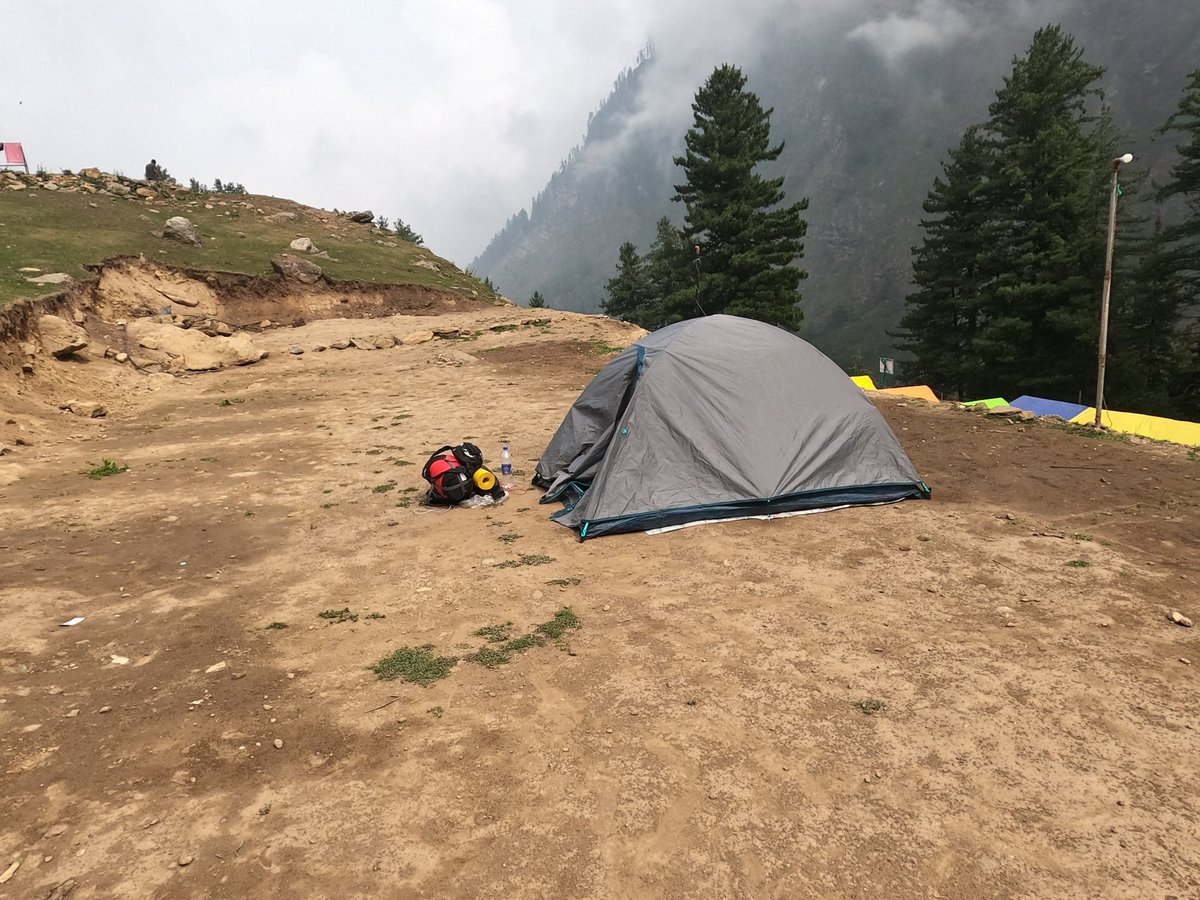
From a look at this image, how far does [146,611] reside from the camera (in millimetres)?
5855

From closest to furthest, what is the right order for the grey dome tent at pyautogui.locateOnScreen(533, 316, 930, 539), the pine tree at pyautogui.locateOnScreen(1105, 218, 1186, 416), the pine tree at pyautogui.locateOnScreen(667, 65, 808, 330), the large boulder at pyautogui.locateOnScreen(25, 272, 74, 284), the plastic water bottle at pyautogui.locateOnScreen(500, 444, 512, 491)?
1. the grey dome tent at pyautogui.locateOnScreen(533, 316, 930, 539)
2. the plastic water bottle at pyautogui.locateOnScreen(500, 444, 512, 491)
3. the large boulder at pyautogui.locateOnScreen(25, 272, 74, 284)
4. the pine tree at pyautogui.locateOnScreen(1105, 218, 1186, 416)
5. the pine tree at pyautogui.locateOnScreen(667, 65, 808, 330)

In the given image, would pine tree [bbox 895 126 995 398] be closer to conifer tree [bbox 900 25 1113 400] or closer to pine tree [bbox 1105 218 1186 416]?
conifer tree [bbox 900 25 1113 400]

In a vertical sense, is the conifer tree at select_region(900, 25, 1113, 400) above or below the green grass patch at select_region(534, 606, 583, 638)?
above

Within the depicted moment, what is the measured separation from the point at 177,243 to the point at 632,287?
38699 millimetres

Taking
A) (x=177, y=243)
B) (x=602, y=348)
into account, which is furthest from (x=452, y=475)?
(x=177, y=243)

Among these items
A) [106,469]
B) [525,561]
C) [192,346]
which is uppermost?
[192,346]

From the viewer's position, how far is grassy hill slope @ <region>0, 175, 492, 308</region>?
21500mm

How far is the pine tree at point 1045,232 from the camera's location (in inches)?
1107

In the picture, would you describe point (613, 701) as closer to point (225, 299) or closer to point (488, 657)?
point (488, 657)

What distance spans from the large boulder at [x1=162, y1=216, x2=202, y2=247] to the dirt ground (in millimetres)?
22329

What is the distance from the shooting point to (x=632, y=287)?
58.4 meters

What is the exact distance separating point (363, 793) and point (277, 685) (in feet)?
5.03


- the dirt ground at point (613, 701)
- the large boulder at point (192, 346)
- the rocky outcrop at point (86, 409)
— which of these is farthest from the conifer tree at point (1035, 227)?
the rocky outcrop at point (86, 409)

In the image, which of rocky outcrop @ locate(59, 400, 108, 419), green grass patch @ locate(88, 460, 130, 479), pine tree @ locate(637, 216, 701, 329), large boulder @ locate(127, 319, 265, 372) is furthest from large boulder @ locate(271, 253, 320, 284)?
pine tree @ locate(637, 216, 701, 329)
